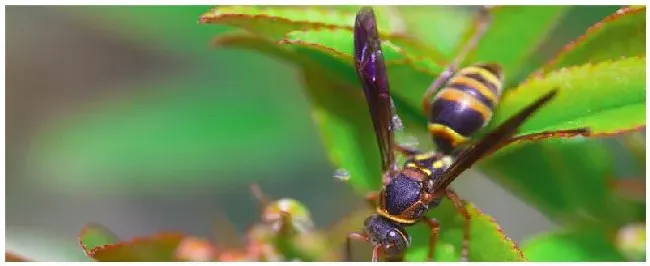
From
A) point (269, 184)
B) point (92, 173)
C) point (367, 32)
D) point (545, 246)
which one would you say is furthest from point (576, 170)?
point (92, 173)

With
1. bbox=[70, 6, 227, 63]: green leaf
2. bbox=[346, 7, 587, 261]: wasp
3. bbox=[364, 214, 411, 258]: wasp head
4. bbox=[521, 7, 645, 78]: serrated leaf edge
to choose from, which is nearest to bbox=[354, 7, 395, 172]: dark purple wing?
bbox=[346, 7, 587, 261]: wasp

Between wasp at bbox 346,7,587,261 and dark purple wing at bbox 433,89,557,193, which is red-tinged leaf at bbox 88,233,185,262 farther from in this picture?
dark purple wing at bbox 433,89,557,193

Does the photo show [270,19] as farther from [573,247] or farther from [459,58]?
[573,247]

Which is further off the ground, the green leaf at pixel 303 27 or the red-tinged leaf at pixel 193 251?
the green leaf at pixel 303 27

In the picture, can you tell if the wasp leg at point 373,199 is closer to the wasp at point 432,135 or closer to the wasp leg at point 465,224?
the wasp at point 432,135

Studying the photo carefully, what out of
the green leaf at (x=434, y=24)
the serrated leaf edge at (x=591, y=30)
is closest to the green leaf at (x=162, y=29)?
the green leaf at (x=434, y=24)

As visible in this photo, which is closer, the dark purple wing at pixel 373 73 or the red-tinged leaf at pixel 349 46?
the red-tinged leaf at pixel 349 46

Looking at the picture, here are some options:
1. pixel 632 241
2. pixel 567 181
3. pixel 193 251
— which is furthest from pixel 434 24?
pixel 193 251
